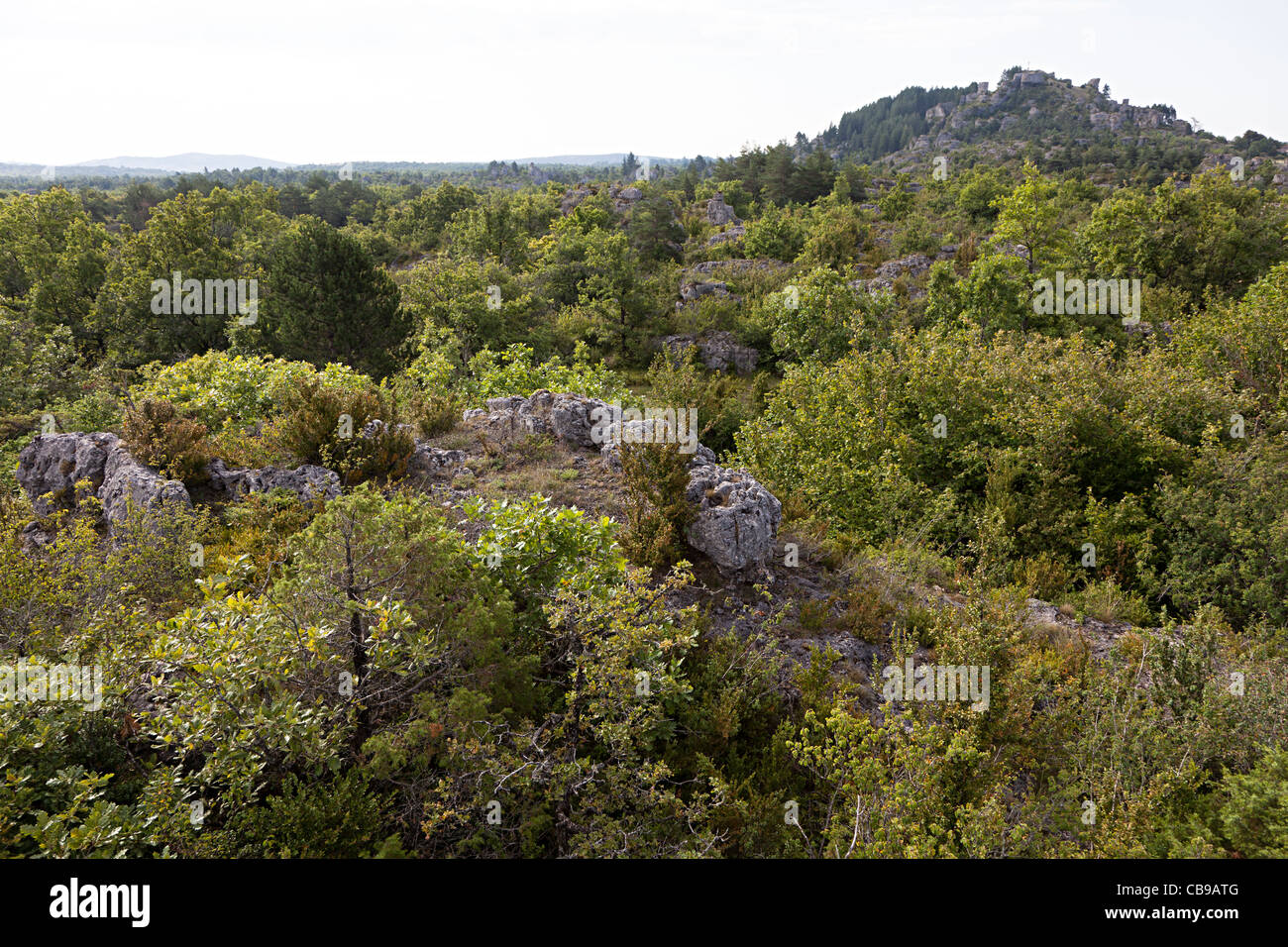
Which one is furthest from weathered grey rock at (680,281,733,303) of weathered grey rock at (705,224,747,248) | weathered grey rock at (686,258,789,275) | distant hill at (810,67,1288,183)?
distant hill at (810,67,1288,183)

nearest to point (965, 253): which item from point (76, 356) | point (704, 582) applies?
point (704, 582)

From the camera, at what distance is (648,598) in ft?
22.3

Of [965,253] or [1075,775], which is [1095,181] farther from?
[1075,775]

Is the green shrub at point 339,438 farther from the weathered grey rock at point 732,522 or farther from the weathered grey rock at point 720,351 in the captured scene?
the weathered grey rock at point 720,351

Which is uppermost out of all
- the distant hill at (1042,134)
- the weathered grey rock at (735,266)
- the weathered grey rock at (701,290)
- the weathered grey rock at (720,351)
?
the distant hill at (1042,134)

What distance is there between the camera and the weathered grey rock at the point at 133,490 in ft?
30.3

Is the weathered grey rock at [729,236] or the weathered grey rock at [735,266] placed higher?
the weathered grey rock at [729,236]

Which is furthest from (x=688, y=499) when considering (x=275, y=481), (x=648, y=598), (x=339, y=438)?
(x=275, y=481)

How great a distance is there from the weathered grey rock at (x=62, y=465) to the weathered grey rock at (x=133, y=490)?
1.12ft

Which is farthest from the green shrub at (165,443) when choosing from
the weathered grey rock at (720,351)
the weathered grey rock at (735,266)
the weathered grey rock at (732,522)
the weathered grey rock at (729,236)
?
the weathered grey rock at (729,236)

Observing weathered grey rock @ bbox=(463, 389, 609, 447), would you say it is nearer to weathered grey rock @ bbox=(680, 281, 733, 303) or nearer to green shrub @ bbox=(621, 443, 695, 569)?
green shrub @ bbox=(621, 443, 695, 569)

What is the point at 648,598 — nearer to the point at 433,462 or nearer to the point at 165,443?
the point at 433,462

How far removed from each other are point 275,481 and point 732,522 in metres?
7.77

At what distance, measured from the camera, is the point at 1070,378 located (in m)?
13.7
